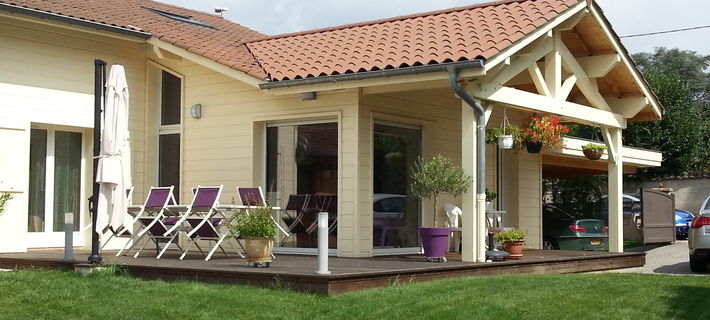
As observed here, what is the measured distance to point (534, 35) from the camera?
1084 centimetres

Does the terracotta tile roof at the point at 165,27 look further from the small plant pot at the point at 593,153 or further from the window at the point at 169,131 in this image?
the small plant pot at the point at 593,153

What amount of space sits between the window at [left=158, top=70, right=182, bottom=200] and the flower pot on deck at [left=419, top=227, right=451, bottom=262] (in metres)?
4.70

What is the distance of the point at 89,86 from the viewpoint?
514 inches

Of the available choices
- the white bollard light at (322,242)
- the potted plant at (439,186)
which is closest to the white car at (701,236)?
the potted plant at (439,186)

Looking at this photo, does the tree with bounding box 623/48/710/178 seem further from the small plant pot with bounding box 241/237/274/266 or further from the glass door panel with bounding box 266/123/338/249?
the small plant pot with bounding box 241/237/274/266

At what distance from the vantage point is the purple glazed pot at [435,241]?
1037 cm

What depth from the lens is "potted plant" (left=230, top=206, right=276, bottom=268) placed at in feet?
30.8

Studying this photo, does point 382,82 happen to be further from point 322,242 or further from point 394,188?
point 322,242

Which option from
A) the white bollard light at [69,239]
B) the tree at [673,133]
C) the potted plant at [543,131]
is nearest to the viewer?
the white bollard light at [69,239]

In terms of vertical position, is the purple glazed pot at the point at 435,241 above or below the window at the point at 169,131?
below

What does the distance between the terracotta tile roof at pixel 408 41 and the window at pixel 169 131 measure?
1363 millimetres

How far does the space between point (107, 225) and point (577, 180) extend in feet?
50.5

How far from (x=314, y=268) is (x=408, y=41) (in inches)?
145

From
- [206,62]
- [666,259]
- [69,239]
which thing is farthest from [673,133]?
[69,239]
